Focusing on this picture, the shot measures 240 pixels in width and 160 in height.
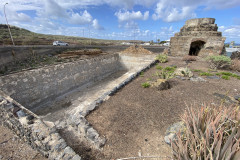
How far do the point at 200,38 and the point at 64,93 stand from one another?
13782 mm

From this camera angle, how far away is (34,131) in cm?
282

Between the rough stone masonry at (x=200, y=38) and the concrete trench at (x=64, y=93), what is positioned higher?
the rough stone masonry at (x=200, y=38)

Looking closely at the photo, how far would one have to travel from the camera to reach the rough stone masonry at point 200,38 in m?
11.6

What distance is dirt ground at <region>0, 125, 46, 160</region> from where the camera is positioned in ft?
9.59

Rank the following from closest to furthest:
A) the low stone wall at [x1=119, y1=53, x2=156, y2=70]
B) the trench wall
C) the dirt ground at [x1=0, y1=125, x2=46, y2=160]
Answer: the dirt ground at [x1=0, y1=125, x2=46, y2=160], the trench wall, the low stone wall at [x1=119, y1=53, x2=156, y2=70]

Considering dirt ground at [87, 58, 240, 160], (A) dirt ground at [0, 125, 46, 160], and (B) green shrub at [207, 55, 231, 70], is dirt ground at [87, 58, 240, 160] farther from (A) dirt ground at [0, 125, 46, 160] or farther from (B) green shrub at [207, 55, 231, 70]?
(B) green shrub at [207, 55, 231, 70]

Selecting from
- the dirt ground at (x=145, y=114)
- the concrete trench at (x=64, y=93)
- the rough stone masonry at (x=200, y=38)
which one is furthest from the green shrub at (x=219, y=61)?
the concrete trench at (x=64, y=93)

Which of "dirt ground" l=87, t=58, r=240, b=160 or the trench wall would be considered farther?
the trench wall

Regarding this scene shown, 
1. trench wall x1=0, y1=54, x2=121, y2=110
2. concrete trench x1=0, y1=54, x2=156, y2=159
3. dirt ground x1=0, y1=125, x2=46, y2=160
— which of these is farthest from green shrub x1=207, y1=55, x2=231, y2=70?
dirt ground x1=0, y1=125, x2=46, y2=160

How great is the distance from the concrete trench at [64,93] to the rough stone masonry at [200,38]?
9042mm

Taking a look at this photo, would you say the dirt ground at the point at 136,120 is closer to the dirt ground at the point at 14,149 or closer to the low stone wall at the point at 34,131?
the dirt ground at the point at 14,149

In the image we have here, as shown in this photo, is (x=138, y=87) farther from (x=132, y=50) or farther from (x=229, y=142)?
(x=132, y=50)

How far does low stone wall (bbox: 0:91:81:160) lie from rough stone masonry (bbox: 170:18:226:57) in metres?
14.2

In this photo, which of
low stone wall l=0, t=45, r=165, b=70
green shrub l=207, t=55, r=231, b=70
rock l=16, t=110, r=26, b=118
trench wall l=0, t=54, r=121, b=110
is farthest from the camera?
low stone wall l=0, t=45, r=165, b=70
